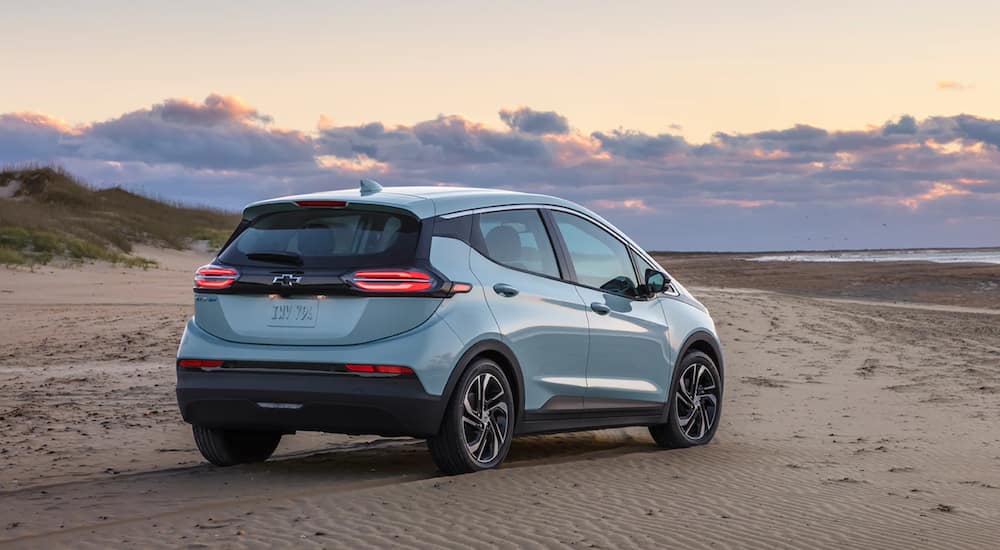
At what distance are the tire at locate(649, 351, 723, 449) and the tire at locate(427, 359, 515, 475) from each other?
2.03 meters

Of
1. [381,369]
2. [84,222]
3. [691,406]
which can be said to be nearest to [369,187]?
[381,369]

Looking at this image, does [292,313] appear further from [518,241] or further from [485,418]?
[518,241]

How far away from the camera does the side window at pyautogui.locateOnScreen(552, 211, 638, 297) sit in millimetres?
9008

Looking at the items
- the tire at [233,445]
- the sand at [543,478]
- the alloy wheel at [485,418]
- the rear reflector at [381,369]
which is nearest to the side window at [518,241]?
the alloy wheel at [485,418]

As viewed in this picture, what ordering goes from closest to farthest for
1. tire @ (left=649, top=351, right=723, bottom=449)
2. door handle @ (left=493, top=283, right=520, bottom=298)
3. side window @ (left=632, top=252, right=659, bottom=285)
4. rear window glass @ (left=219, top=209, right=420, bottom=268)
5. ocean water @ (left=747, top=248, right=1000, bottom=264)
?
rear window glass @ (left=219, top=209, right=420, bottom=268)
door handle @ (left=493, top=283, right=520, bottom=298)
side window @ (left=632, top=252, right=659, bottom=285)
tire @ (left=649, top=351, right=723, bottom=449)
ocean water @ (left=747, top=248, right=1000, bottom=264)

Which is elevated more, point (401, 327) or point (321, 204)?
point (321, 204)

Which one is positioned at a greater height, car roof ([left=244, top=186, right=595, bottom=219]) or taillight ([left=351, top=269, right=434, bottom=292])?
car roof ([left=244, top=186, right=595, bottom=219])

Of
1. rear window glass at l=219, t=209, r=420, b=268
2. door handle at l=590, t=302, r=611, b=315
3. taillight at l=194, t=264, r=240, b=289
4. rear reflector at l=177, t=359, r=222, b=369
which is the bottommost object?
rear reflector at l=177, t=359, r=222, b=369

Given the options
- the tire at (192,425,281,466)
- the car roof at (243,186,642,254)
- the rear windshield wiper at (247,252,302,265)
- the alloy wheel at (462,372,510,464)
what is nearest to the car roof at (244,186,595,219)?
the car roof at (243,186,642,254)

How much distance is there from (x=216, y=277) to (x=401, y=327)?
4.13ft

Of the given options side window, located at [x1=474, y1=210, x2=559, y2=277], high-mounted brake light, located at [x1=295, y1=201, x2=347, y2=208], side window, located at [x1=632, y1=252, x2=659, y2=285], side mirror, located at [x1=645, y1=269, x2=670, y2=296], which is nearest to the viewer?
high-mounted brake light, located at [x1=295, y1=201, x2=347, y2=208]

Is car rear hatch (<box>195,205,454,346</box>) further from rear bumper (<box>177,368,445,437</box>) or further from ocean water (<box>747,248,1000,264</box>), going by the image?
ocean water (<box>747,248,1000,264</box>)

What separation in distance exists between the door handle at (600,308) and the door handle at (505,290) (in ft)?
3.04

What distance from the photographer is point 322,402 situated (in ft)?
24.9
